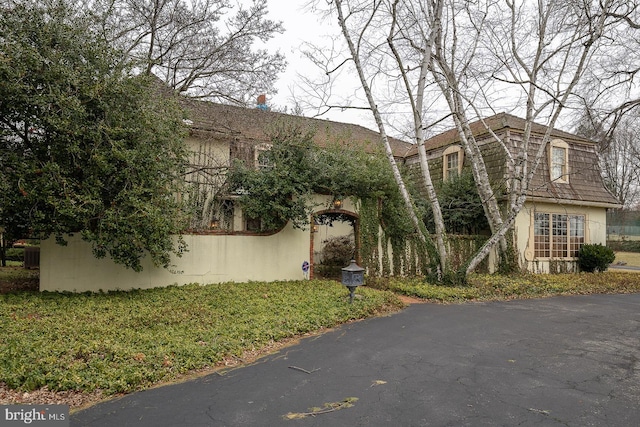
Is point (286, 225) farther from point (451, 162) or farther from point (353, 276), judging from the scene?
point (451, 162)

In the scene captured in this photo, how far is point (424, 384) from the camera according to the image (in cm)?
423

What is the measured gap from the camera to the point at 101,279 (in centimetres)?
898

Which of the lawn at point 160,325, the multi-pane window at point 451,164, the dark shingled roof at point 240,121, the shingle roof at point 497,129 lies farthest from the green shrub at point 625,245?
the dark shingled roof at point 240,121

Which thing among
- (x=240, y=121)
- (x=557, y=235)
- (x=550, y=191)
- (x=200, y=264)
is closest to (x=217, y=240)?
(x=200, y=264)

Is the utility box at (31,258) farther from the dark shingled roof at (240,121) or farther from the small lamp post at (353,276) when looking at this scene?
the small lamp post at (353,276)

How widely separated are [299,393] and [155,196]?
18.7 feet

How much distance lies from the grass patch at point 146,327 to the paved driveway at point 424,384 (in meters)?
0.47

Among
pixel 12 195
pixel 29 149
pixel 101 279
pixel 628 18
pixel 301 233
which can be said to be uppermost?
pixel 628 18

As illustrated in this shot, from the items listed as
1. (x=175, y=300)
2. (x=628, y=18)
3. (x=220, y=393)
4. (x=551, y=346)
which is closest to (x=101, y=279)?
(x=175, y=300)

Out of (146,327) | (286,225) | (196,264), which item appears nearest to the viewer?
(146,327)

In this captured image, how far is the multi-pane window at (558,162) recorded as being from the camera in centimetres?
1528

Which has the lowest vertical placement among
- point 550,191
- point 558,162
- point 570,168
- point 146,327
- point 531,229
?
point 146,327

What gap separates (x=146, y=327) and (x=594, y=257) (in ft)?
52.5

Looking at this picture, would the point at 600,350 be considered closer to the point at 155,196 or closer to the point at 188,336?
the point at 188,336
